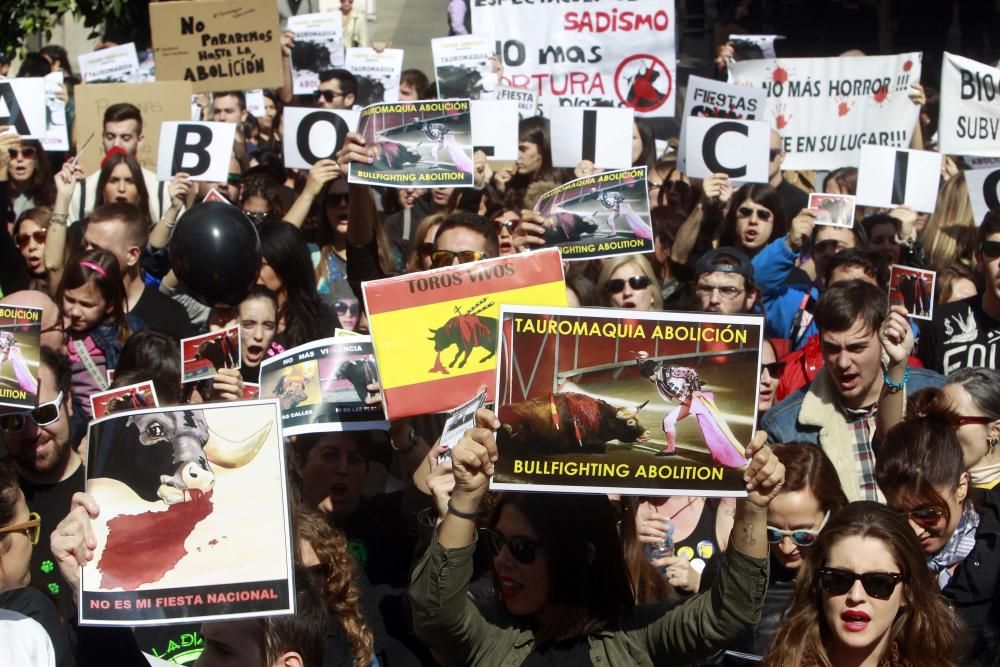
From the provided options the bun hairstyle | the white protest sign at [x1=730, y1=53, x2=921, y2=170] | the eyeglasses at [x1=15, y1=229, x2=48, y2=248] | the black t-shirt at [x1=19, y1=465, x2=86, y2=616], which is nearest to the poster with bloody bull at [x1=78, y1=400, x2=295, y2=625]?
the black t-shirt at [x1=19, y1=465, x2=86, y2=616]

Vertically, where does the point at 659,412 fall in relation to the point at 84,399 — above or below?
above

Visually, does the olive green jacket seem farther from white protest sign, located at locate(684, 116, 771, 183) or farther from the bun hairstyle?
white protest sign, located at locate(684, 116, 771, 183)

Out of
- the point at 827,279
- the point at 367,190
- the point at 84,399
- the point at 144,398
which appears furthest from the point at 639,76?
the point at 144,398

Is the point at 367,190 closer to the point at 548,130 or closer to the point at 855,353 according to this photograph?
the point at 855,353

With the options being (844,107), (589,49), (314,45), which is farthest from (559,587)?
(314,45)

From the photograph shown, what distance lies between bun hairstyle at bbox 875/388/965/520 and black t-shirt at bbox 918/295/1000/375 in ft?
5.79

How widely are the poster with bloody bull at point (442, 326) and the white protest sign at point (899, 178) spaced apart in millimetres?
4110

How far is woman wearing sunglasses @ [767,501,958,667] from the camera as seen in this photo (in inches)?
126

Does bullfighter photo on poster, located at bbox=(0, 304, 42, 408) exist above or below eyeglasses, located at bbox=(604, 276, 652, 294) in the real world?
above

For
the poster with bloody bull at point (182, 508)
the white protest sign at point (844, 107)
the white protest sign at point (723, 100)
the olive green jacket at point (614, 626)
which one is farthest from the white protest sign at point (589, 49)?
the poster with bloody bull at point (182, 508)

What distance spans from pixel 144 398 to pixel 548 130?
468 cm

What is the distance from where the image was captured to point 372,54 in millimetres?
11172

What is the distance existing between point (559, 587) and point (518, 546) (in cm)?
14

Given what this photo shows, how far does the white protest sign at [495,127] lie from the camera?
8.12 metres
